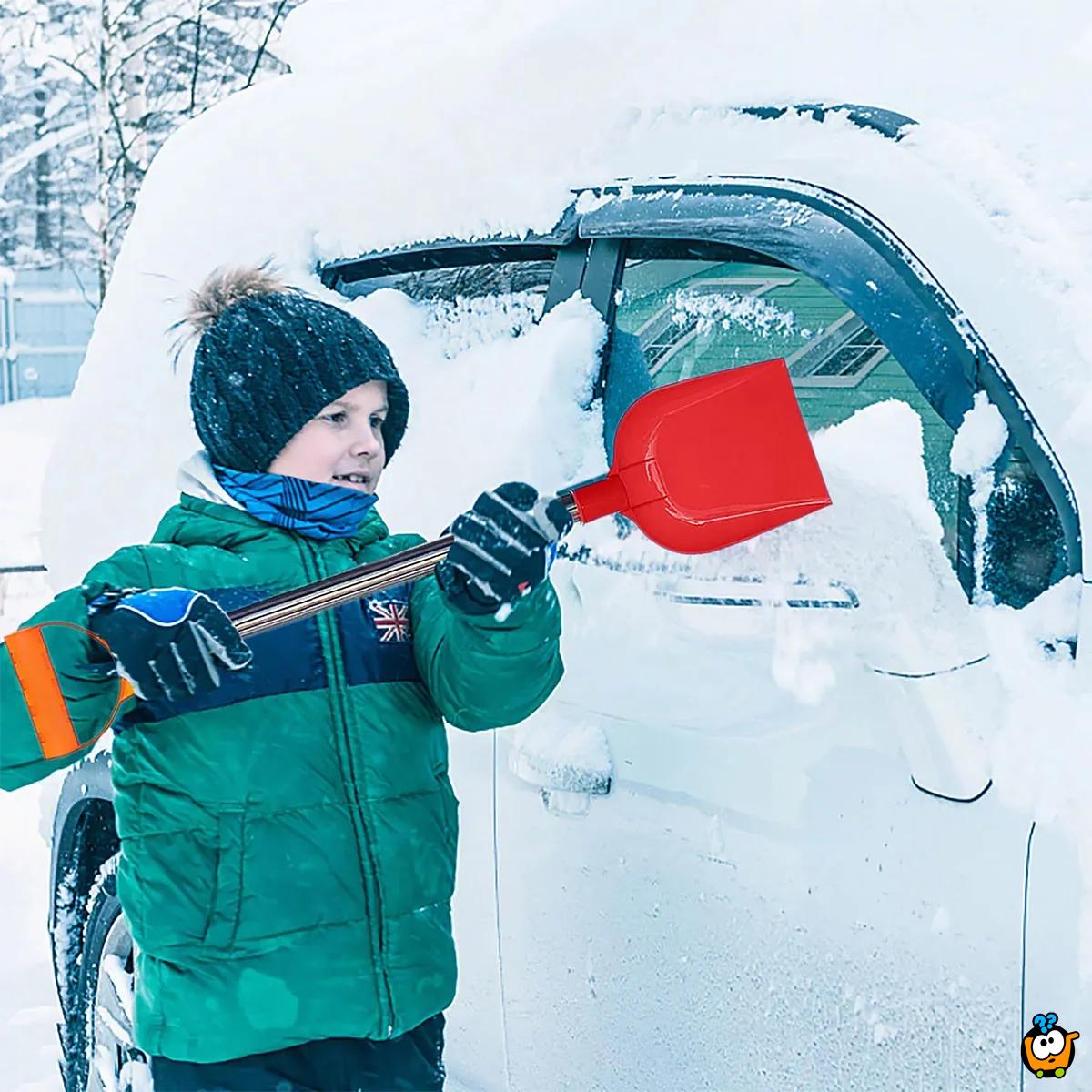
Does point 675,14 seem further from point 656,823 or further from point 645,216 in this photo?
point 656,823

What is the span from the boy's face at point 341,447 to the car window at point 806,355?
0.49 m

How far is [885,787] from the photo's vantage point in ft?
5.41

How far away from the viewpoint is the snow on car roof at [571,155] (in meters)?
1.65

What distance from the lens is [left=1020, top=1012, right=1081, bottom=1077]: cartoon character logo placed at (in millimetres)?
1472

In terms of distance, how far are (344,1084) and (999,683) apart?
884 millimetres

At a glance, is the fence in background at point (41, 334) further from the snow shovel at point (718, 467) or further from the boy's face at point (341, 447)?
the snow shovel at point (718, 467)

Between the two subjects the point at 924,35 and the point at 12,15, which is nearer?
the point at 924,35

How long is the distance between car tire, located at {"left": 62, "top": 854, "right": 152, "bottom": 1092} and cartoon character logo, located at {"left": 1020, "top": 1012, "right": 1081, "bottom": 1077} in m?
1.37

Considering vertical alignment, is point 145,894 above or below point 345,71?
below

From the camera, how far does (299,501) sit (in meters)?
1.76

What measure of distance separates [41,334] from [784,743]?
2287 centimetres

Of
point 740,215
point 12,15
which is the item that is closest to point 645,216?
point 740,215

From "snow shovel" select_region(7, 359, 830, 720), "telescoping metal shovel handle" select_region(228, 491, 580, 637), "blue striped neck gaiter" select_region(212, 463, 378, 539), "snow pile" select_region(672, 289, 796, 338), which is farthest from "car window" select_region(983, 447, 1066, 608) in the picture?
"blue striped neck gaiter" select_region(212, 463, 378, 539)

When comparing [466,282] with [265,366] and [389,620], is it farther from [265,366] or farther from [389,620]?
[389,620]
